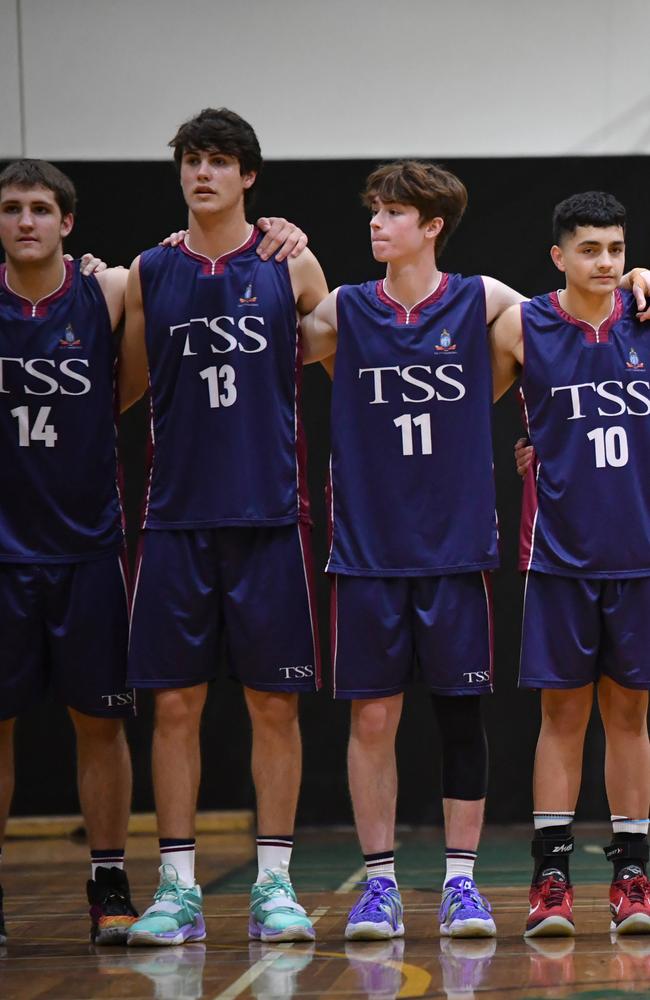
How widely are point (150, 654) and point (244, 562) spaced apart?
1.00 ft

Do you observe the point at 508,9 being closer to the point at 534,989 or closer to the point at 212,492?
the point at 212,492

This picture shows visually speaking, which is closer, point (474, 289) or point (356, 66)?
point (474, 289)

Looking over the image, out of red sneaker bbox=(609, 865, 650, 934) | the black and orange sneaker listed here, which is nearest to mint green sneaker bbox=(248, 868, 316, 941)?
the black and orange sneaker

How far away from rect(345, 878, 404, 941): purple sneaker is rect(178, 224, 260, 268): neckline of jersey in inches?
58.7

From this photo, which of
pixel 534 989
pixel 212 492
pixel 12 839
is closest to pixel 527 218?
pixel 212 492

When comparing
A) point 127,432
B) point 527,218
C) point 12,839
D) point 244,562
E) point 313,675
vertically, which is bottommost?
point 12,839

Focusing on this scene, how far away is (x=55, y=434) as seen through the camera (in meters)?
3.38

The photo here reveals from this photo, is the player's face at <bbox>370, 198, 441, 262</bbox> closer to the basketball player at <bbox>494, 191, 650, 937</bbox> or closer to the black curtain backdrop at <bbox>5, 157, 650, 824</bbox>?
the basketball player at <bbox>494, 191, 650, 937</bbox>

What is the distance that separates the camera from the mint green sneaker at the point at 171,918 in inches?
124

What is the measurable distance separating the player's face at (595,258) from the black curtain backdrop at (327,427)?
90.6 inches

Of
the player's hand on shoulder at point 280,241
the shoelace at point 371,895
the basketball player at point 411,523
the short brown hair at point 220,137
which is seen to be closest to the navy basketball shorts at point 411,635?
the basketball player at point 411,523

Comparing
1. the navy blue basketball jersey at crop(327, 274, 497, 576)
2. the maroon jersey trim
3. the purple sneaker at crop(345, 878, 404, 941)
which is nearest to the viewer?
the purple sneaker at crop(345, 878, 404, 941)

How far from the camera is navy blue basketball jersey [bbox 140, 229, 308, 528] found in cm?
327

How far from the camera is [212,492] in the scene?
129 inches
